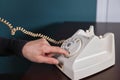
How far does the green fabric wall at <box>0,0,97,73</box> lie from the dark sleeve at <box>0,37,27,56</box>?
596 millimetres

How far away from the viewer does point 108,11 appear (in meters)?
1.49

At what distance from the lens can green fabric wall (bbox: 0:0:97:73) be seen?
58.9 inches

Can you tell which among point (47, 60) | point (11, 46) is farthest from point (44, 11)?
point (47, 60)

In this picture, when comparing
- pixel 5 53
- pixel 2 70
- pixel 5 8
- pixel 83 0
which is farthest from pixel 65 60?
pixel 2 70

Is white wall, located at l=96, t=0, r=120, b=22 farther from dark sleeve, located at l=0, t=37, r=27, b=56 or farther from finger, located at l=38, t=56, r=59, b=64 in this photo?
finger, located at l=38, t=56, r=59, b=64

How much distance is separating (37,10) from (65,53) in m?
0.87

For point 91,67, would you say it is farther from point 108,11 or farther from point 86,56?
point 108,11

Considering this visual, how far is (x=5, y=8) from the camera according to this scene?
1551 mm

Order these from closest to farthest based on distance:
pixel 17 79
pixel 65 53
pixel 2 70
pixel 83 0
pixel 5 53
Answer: pixel 65 53 → pixel 5 53 → pixel 17 79 → pixel 83 0 → pixel 2 70

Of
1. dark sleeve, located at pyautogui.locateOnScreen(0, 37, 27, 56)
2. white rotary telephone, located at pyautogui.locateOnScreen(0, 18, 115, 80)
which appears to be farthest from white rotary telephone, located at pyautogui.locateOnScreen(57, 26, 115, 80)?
dark sleeve, located at pyautogui.locateOnScreen(0, 37, 27, 56)

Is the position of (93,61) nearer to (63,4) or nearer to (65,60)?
(65,60)

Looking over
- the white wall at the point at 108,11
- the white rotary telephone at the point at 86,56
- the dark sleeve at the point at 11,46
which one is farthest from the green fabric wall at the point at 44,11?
the white rotary telephone at the point at 86,56

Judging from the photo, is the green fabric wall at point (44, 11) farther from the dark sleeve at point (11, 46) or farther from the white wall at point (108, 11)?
the dark sleeve at point (11, 46)

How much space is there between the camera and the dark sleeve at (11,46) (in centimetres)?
84
